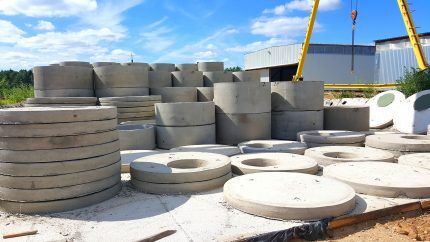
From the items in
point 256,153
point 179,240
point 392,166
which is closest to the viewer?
point 179,240

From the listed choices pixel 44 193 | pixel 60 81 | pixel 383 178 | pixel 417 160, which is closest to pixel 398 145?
pixel 417 160

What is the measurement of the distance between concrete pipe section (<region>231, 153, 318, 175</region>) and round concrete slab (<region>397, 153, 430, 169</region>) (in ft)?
5.48

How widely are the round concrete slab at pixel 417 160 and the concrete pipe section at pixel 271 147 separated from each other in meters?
1.91

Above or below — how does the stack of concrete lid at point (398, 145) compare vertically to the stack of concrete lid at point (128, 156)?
above

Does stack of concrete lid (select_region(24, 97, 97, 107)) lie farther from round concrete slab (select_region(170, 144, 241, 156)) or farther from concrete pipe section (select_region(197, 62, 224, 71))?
concrete pipe section (select_region(197, 62, 224, 71))

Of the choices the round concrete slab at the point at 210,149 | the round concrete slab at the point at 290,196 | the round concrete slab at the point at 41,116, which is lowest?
the round concrete slab at the point at 290,196

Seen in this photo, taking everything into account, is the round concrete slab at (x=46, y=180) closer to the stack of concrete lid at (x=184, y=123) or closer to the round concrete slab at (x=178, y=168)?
the round concrete slab at (x=178, y=168)

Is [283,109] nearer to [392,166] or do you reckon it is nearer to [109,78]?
[392,166]

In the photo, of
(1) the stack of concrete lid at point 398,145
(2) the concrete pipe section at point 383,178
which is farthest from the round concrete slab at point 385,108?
(2) the concrete pipe section at point 383,178

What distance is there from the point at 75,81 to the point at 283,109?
19.2ft

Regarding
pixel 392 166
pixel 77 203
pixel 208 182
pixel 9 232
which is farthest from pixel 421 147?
pixel 9 232

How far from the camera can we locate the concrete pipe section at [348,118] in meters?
9.98

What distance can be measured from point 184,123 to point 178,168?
8.23 feet

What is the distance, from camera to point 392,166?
582cm
